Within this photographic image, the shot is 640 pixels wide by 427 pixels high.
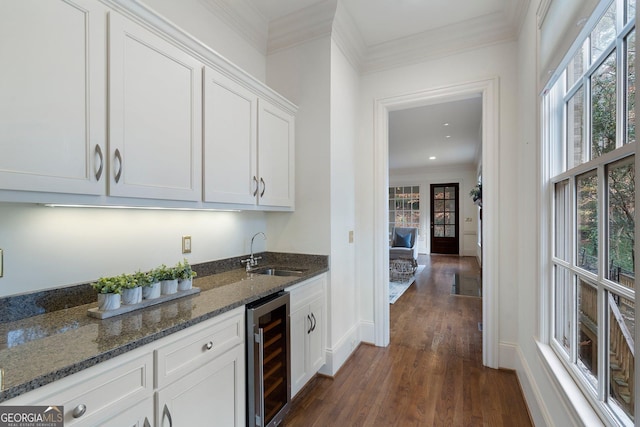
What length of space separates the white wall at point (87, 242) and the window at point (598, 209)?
2.13 m

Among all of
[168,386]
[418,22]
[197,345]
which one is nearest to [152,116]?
[197,345]

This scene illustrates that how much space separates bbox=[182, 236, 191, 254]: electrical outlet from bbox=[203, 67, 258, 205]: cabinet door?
0.39 metres

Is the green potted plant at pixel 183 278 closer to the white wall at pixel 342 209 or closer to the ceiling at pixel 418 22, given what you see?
the white wall at pixel 342 209

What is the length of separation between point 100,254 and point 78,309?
27cm

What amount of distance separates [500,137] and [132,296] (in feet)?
9.46

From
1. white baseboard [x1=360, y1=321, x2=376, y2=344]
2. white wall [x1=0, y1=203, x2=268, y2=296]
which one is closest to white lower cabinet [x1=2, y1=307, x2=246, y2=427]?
white wall [x1=0, y1=203, x2=268, y2=296]

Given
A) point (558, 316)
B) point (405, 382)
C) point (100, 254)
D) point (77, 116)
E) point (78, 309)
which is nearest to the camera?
point (77, 116)

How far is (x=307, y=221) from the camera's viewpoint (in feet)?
7.91

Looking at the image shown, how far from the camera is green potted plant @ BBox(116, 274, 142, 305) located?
4.12 feet

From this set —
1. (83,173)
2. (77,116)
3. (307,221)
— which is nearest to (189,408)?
(83,173)

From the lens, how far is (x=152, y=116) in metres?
1.37

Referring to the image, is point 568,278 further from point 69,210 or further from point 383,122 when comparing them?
point 69,210

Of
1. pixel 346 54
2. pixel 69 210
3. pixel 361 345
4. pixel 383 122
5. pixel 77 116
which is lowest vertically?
pixel 361 345

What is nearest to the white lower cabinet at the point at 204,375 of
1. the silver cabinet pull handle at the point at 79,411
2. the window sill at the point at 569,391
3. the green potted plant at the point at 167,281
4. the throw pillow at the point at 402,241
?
the silver cabinet pull handle at the point at 79,411
